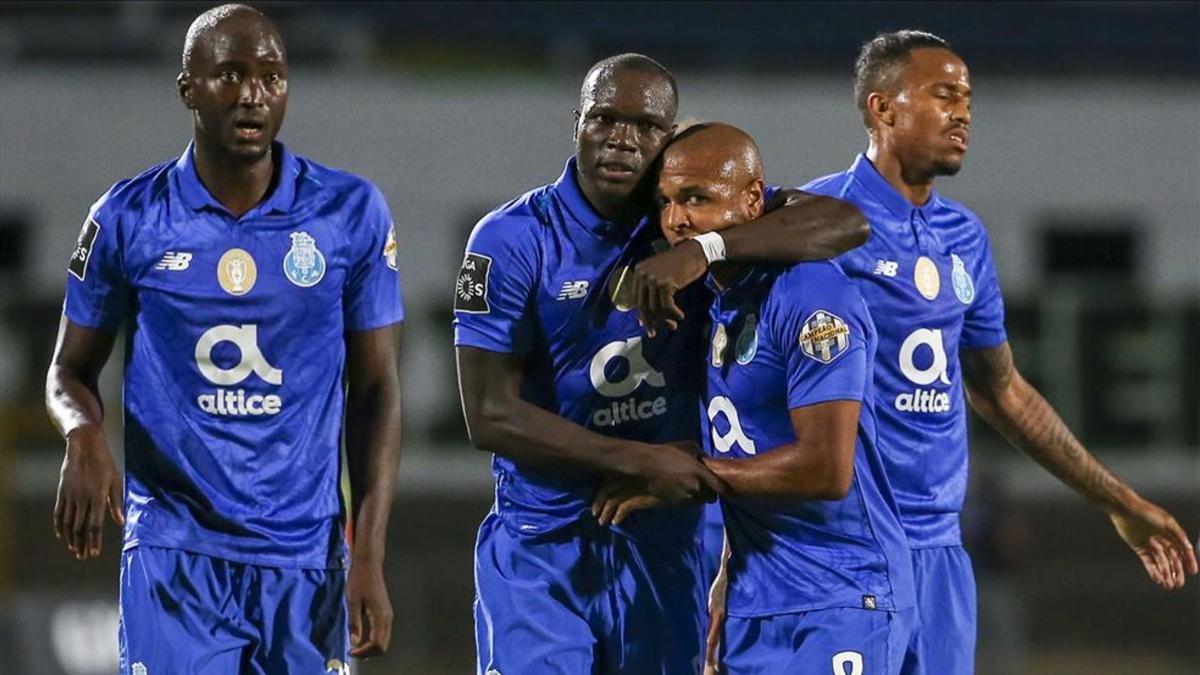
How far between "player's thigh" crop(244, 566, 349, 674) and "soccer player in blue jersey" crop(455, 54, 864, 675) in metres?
0.41

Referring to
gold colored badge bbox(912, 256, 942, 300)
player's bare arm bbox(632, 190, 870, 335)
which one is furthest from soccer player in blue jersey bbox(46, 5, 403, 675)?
gold colored badge bbox(912, 256, 942, 300)

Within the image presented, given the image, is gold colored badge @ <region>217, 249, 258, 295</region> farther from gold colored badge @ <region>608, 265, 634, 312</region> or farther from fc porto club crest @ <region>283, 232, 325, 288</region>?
gold colored badge @ <region>608, 265, 634, 312</region>

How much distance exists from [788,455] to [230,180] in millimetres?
1602

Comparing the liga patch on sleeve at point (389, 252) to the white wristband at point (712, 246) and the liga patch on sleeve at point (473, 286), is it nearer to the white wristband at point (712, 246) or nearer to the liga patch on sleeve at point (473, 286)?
the liga patch on sleeve at point (473, 286)

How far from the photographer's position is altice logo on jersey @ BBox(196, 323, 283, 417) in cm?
488

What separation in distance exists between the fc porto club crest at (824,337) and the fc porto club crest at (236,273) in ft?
4.55

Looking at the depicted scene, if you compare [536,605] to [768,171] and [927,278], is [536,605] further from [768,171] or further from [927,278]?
[768,171]

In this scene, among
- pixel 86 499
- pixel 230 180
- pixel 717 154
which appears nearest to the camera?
pixel 86 499

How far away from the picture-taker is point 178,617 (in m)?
4.79

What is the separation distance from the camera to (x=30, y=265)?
15969 mm

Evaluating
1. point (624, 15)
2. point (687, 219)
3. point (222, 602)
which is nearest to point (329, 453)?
point (222, 602)

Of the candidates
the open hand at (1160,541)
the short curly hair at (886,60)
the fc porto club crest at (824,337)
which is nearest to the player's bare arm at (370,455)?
the fc porto club crest at (824,337)

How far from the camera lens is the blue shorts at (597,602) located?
16.4 feet

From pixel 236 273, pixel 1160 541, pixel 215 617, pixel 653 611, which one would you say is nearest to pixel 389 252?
pixel 236 273
